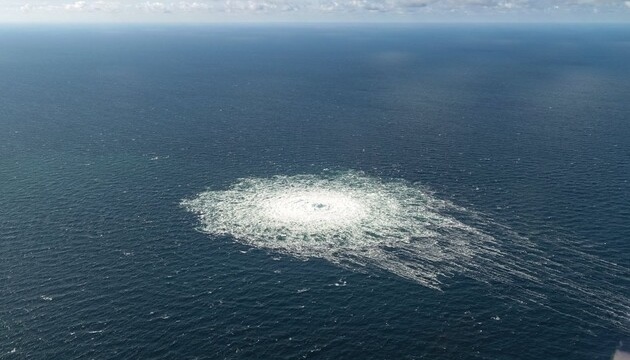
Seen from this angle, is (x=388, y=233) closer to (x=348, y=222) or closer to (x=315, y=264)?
(x=348, y=222)

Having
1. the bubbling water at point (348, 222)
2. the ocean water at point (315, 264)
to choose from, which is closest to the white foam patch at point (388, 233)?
the bubbling water at point (348, 222)

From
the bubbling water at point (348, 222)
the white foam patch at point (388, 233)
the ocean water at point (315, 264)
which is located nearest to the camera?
the ocean water at point (315, 264)

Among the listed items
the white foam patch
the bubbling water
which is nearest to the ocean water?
the white foam patch

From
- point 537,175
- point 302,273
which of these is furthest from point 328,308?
point 537,175

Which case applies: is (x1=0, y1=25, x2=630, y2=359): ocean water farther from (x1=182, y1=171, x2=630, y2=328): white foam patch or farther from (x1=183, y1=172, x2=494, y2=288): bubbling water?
(x1=183, y1=172, x2=494, y2=288): bubbling water

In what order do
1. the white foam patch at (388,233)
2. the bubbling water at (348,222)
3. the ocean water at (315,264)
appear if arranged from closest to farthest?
the ocean water at (315,264), the white foam patch at (388,233), the bubbling water at (348,222)

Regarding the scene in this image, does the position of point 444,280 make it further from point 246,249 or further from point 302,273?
point 246,249

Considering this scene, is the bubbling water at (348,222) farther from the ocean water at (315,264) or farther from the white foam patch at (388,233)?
the ocean water at (315,264)

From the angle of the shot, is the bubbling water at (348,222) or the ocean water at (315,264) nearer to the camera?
the ocean water at (315,264)

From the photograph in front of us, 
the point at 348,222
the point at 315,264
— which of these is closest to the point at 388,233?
the point at 348,222
